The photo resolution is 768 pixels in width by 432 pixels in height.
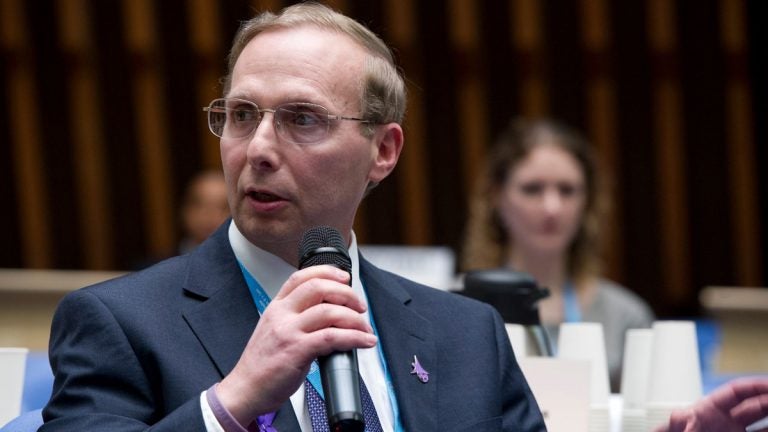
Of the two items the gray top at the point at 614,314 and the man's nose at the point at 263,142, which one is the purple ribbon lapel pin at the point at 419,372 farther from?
the gray top at the point at 614,314

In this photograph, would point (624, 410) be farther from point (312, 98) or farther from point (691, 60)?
point (691, 60)

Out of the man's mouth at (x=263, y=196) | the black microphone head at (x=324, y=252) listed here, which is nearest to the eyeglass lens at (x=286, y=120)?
the man's mouth at (x=263, y=196)

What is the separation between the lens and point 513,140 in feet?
16.0

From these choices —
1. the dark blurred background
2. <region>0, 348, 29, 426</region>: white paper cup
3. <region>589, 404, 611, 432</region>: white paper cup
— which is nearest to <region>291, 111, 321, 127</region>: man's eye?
<region>0, 348, 29, 426</region>: white paper cup

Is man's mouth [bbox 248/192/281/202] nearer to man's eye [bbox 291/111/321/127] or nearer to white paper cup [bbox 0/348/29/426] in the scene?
man's eye [bbox 291/111/321/127]

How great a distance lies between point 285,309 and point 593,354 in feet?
3.94

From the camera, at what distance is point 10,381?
2.35m

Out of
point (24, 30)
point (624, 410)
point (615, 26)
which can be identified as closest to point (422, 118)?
point (615, 26)

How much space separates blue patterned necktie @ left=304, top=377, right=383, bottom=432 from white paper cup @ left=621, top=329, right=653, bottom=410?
802mm

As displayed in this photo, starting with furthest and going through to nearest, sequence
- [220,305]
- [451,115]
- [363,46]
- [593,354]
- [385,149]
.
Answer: [451,115]
[593,354]
[385,149]
[363,46]
[220,305]

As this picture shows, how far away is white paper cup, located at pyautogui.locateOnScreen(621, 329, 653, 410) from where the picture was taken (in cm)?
275

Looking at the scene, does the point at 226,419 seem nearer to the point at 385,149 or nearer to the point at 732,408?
the point at 385,149

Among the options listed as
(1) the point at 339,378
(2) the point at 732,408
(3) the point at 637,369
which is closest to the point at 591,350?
(3) the point at 637,369

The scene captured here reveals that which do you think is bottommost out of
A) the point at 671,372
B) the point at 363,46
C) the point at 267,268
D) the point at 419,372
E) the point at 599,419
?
the point at 599,419
